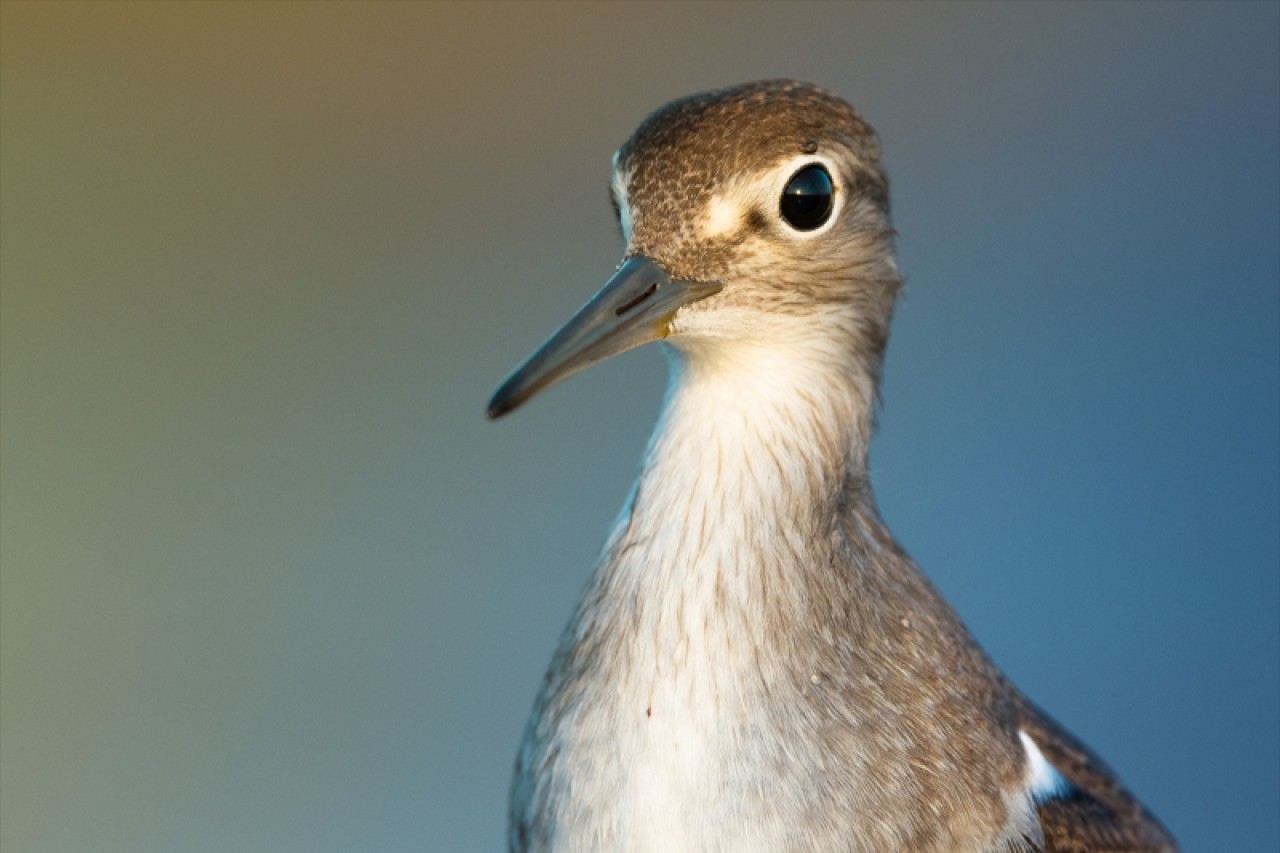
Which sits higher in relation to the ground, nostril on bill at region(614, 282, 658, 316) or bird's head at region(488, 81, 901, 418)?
bird's head at region(488, 81, 901, 418)

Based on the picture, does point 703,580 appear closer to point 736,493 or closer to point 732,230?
point 736,493

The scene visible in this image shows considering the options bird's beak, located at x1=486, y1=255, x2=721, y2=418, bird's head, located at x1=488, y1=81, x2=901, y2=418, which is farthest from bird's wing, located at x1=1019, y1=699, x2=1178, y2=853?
bird's beak, located at x1=486, y1=255, x2=721, y2=418

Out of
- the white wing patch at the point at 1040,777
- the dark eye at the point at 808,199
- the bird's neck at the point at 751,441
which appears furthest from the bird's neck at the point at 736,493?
the white wing patch at the point at 1040,777

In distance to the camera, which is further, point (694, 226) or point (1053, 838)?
point (1053, 838)

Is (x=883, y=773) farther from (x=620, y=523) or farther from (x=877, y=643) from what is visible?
(x=620, y=523)

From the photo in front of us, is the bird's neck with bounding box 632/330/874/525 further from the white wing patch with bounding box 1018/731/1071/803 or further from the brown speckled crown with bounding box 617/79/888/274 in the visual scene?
the white wing patch with bounding box 1018/731/1071/803

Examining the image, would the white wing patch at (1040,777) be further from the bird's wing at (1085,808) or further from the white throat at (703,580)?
the white throat at (703,580)

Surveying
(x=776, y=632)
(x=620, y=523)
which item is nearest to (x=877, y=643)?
(x=776, y=632)
